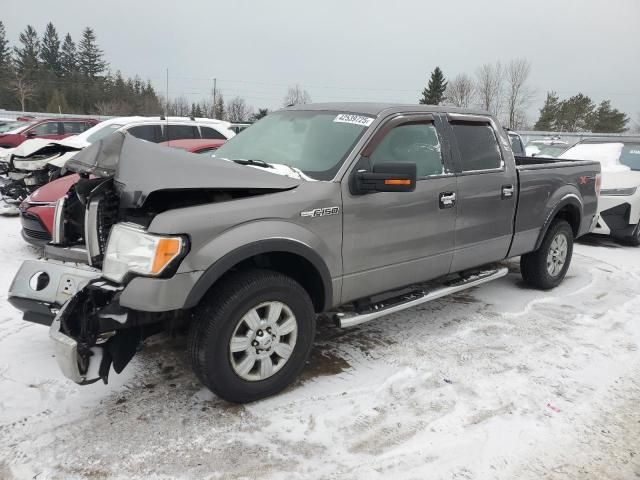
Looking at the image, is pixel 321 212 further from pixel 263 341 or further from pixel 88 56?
pixel 88 56

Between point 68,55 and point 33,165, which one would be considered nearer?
point 33,165

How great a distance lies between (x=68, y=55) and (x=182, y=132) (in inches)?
3117

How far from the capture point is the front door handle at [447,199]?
12.6 feet

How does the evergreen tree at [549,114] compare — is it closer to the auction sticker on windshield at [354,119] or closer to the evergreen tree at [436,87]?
the evergreen tree at [436,87]

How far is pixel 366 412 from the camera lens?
295cm

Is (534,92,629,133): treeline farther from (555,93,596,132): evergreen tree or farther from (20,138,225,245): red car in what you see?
(20,138,225,245): red car

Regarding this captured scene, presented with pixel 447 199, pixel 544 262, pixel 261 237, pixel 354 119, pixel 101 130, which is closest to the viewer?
pixel 261 237

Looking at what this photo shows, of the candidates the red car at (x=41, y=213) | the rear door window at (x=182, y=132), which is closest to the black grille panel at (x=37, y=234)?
the red car at (x=41, y=213)

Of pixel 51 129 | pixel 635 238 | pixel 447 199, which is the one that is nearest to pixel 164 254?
pixel 447 199

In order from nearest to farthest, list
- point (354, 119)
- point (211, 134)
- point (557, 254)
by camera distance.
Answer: point (354, 119), point (557, 254), point (211, 134)

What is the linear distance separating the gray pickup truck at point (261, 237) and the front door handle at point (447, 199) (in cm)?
2

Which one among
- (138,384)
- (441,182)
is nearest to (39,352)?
(138,384)

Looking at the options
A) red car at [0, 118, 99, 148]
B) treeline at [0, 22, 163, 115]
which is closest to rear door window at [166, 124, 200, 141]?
red car at [0, 118, 99, 148]

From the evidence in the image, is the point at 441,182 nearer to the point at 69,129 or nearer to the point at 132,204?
the point at 132,204
